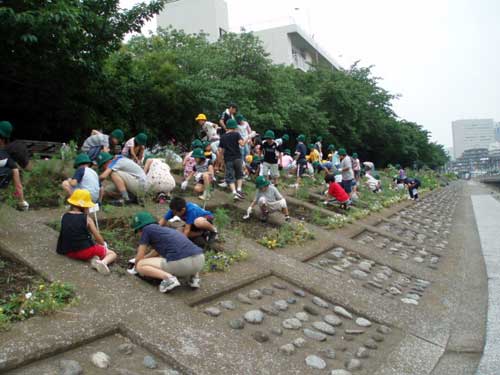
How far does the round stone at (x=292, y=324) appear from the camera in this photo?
4.66 metres

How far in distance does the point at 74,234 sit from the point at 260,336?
7.87ft

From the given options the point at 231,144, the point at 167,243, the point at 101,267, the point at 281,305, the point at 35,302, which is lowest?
the point at 281,305

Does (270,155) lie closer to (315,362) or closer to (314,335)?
(314,335)

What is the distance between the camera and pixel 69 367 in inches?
124

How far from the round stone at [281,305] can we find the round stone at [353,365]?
106 cm

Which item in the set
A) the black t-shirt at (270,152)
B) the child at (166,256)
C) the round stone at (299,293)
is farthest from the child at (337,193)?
the child at (166,256)

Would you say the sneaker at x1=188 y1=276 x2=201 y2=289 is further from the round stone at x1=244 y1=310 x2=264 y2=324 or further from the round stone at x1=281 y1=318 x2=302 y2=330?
the round stone at x1=281 y1=318 x2=302 y2=330

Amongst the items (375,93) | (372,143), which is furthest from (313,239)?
(372,143)

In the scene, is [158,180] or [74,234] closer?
[74,234]

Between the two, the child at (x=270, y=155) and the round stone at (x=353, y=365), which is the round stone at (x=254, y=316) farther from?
the child at (x=270, y=155)

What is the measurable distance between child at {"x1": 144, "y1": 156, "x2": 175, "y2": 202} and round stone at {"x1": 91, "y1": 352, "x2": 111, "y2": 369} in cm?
478

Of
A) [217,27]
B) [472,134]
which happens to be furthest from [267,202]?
[472,134]

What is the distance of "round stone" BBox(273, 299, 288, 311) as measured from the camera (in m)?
5.03

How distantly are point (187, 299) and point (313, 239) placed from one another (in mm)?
4120
